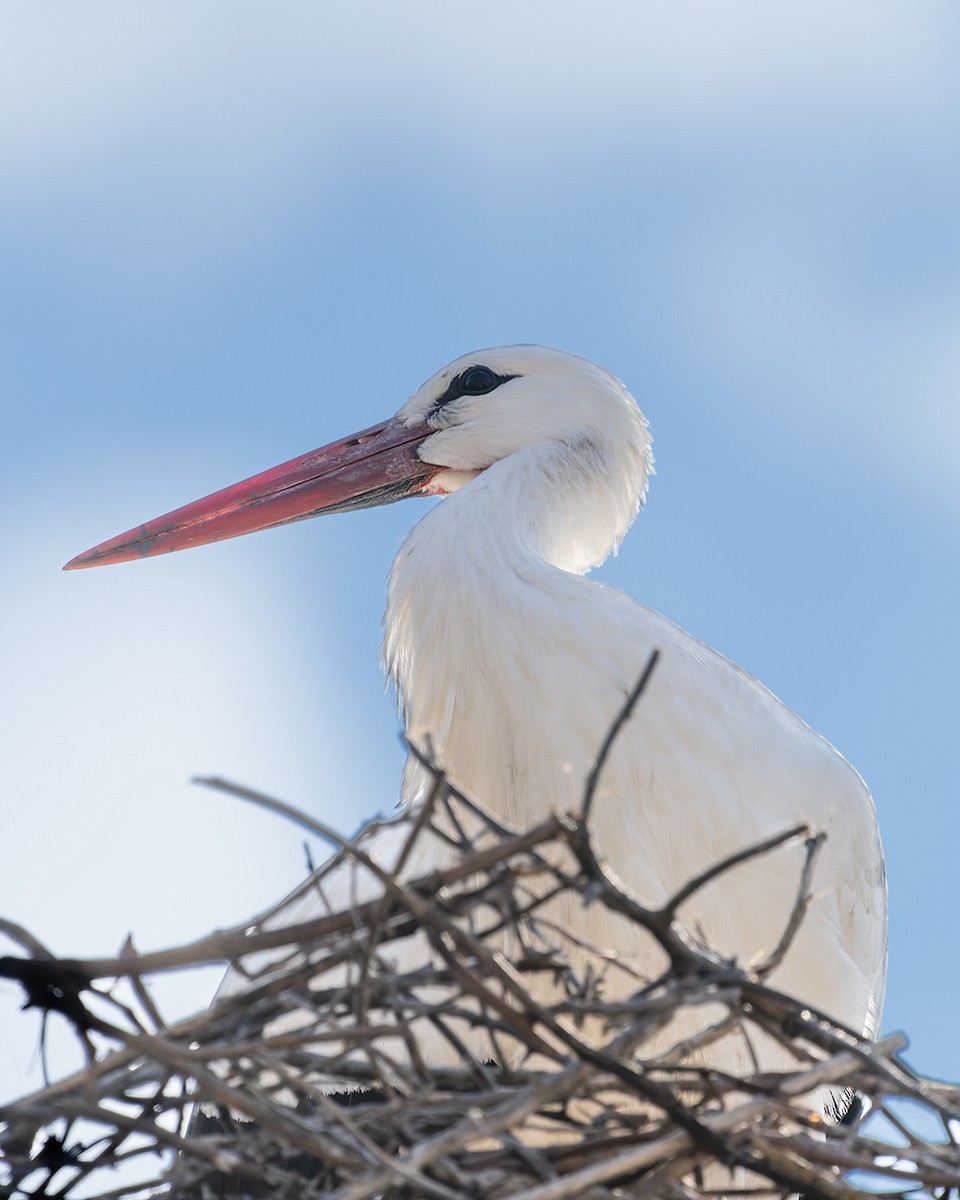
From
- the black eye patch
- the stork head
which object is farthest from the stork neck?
the black eye patch

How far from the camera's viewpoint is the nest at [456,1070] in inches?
53.3

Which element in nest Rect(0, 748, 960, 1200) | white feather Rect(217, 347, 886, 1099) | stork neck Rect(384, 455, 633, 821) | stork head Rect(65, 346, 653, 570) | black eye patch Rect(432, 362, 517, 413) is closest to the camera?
nest Rect(0, 748, 960, 1200)

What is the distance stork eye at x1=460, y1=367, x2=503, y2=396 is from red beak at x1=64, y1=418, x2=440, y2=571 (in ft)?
0.42

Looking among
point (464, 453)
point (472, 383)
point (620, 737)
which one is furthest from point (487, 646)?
point (472, 383)

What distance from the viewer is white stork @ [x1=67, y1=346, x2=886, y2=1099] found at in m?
2.37

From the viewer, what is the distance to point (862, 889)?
252 cm

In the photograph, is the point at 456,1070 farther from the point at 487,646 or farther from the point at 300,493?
the point at 300,493

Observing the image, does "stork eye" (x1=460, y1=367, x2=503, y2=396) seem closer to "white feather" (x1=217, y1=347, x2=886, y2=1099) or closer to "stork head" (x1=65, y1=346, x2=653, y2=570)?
"stork head" (x1=65, y1=346, x2=653, y2=570)

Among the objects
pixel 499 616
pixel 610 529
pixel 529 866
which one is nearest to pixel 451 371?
pixel 610 529

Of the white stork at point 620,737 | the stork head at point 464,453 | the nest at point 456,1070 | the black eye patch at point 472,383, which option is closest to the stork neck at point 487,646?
the white stork at point 620,737

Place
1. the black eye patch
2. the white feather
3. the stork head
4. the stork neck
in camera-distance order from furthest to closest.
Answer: the black eye patch
the stork head
the stork neck
the white feather

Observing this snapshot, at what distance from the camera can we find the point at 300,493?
3463mm

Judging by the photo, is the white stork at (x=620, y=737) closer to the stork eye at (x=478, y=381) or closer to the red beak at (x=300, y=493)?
the stork eye at (x=478, y=381)

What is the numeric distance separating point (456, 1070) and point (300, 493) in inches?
81.3
